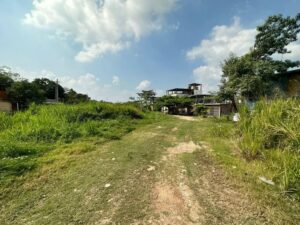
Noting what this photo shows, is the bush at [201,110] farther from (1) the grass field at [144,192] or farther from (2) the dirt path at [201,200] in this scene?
(2) the dirt path at [201,200]

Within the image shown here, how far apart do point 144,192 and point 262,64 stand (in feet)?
41.9

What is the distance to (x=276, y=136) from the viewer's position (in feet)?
14.6

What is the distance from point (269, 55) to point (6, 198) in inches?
649

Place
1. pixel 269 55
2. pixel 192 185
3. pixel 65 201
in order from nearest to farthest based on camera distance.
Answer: pixel 65 201
pixel 192 185
pixel 269 55

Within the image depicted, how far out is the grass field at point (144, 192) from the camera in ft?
7.96

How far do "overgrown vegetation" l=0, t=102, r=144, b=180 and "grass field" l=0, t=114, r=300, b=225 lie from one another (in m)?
0.36

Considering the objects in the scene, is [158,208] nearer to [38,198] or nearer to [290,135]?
[38,198]

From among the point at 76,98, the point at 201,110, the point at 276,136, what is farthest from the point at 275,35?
the point at 76,98

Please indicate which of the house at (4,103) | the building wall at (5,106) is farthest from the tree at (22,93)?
the building wall at (5,106)

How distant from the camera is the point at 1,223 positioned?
7.70 feet

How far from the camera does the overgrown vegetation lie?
13.6ft

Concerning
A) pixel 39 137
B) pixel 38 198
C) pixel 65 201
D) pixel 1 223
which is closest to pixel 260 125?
pixel 65 201

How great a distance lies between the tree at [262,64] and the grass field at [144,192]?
373 inches

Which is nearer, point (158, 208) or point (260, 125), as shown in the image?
point (158, 208)
